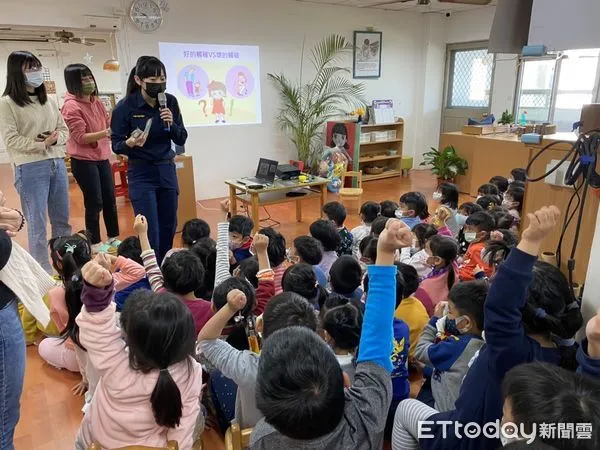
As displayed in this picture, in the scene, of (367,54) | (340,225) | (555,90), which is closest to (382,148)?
(367,54)

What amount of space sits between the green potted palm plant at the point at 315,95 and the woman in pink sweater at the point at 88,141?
9.98 ft

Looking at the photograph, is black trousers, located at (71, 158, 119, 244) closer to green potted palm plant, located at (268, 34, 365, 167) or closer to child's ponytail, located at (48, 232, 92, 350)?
child's ponytail, located at (48, 232, 92, 350)

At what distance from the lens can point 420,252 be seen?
248 cm

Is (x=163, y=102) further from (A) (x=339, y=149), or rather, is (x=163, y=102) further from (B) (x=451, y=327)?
(A) (x=339, y=149)

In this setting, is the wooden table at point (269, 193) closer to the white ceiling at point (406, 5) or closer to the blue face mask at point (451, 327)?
the blue face mask at point (451, 327)

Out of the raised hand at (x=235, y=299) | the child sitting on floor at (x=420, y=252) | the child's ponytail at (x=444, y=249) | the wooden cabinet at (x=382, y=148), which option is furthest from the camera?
the wooden cabinet at (x=382, y=148)

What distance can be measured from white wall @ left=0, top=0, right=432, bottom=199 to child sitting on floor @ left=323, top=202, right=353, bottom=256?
292 centimetres

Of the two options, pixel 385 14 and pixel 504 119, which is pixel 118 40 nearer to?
pixel 385 14

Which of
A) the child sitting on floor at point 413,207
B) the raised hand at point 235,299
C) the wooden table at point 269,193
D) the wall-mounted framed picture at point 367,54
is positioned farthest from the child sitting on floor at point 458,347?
the wall-mounted framed picture at point 367,54

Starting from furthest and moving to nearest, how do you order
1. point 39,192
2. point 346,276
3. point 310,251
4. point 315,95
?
point 315,95, point 39,192, point 310,251, point 346,276

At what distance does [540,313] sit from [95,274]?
3.62ft

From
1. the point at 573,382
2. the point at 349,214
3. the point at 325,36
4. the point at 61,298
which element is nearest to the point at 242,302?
the point at 573,382

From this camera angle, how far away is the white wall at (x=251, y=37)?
4.73m

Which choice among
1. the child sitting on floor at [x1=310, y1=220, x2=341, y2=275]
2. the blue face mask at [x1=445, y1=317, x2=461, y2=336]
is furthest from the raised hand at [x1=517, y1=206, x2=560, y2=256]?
the child sitting on floor at [x1=310, y1=220, x2=341, y2=275]
